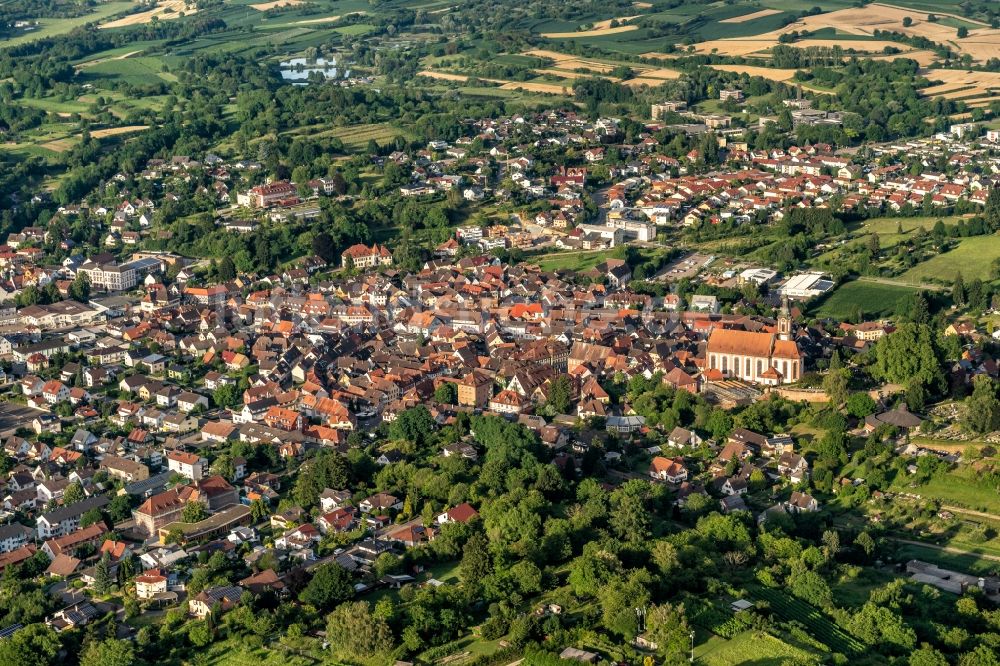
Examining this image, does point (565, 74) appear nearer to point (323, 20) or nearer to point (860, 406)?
point (323, 20)

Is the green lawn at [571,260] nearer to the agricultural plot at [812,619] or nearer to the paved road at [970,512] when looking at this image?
the paved road at [970,512]

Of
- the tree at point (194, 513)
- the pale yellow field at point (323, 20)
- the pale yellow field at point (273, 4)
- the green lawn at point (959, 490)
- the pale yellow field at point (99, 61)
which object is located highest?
the pale yellow field at point (273, 4)

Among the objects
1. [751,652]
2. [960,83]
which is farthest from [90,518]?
[960,83]

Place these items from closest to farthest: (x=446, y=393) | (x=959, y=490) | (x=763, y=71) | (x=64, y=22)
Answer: (x=959, y=490), (x=446, y=393), (x=763, y=71), (x=64, y=22)

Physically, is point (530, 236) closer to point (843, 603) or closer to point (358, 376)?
point (358, 376)

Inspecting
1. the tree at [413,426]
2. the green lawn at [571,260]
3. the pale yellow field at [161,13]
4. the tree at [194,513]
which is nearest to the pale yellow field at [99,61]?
the pale yellow field at [161,13]
